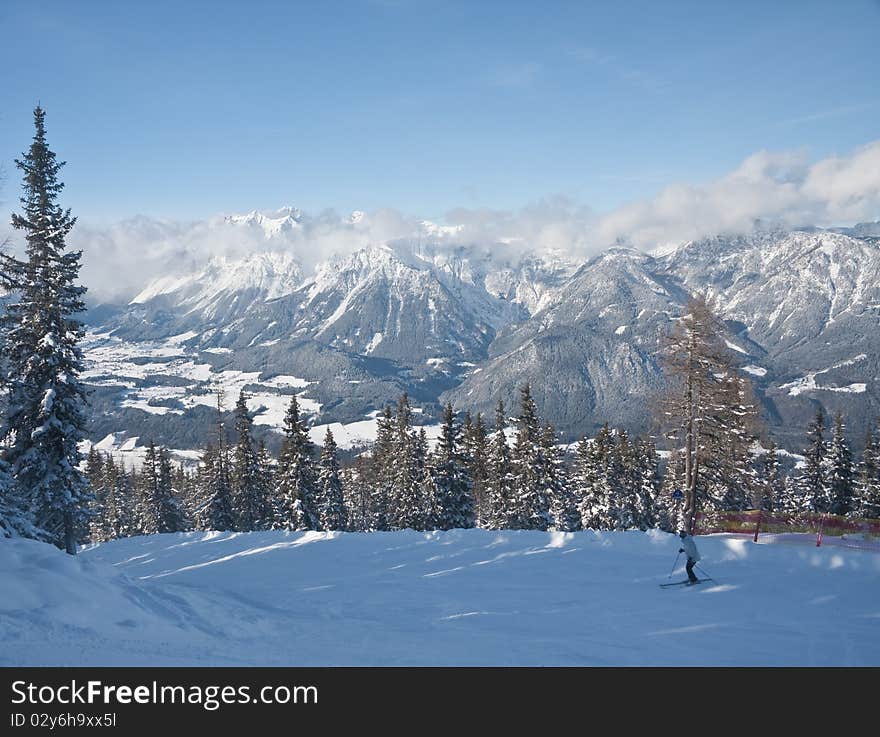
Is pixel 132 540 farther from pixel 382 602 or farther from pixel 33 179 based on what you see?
pixel 382 602

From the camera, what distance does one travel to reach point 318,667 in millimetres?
9180

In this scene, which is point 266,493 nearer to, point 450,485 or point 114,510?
point 450,485

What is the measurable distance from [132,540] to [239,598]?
76.7 ft

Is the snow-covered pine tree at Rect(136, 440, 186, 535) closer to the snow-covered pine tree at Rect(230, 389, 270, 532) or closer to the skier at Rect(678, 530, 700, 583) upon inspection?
the snow-covered pine tree at Rect(230, 389, 270, 532)

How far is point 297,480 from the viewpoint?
42.0 m

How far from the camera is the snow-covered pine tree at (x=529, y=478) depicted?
40.3 m

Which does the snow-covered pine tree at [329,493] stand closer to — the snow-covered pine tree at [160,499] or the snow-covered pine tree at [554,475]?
the snow-covered pine tree at [160,499]

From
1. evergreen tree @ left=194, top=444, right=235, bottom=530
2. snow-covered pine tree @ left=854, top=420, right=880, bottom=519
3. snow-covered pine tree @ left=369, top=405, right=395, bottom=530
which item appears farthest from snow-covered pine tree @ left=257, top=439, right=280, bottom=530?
snow-covered pine tree @ left=854, top=420, right=880, bottom=519

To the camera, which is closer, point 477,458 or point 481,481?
point 481,481

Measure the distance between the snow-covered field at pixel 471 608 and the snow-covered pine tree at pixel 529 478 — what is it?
61.2 feet

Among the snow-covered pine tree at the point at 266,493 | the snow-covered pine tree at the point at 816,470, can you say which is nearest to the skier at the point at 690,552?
the snow-covered pine tree at the point at 266,493

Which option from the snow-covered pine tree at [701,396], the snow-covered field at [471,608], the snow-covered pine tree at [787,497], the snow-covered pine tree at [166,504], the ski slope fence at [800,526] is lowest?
the snow-covered pine tree at [787,497]

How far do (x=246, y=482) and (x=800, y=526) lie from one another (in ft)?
125

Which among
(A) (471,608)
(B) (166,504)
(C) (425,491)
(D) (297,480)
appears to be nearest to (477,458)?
(C) (425,491)
